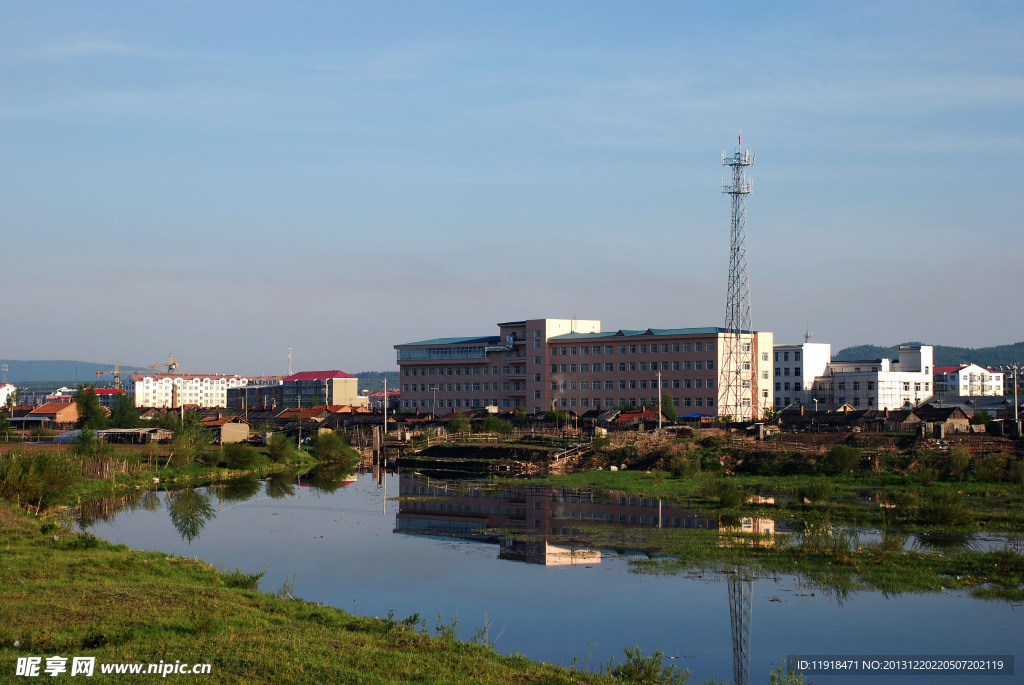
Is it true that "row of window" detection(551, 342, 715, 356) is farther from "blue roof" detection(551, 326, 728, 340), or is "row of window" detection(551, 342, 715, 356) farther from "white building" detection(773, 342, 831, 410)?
"white building" detection(773, 342, 831, 410)

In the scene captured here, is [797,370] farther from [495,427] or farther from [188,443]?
[188,443]

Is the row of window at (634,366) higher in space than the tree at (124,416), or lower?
higher

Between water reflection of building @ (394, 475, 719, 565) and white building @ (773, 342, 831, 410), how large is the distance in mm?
62836

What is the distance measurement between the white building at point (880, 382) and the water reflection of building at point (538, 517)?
205 feet

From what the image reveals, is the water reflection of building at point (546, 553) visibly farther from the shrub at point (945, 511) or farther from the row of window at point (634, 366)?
the row of window at point (634, 366)

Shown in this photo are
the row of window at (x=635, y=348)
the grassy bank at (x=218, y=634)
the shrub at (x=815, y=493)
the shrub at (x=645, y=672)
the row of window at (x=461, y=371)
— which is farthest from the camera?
the row of window at (x=461, y=371)

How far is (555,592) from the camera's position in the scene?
72.3ft

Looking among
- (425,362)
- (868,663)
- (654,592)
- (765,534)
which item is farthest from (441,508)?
(425,362)

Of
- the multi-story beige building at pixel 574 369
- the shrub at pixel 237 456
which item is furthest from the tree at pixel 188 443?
the multi-story beige building at pixel 574 369

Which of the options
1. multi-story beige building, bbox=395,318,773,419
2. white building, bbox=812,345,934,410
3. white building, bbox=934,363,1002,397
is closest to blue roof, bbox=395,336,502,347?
multi-story beige building, bbox=395,318,773,419

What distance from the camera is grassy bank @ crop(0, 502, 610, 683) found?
12.7 meters

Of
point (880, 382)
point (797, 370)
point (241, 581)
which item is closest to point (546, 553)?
point (241, 581)

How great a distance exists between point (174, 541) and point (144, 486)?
17884mm

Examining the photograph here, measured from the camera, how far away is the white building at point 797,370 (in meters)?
102
